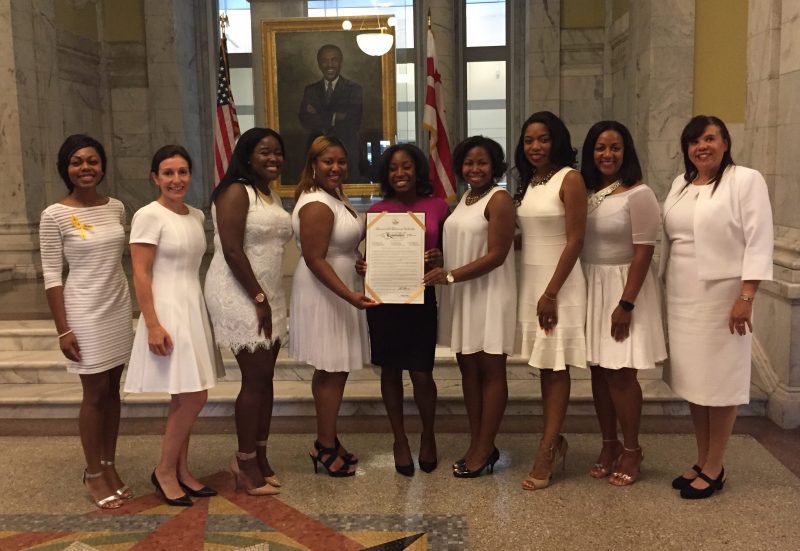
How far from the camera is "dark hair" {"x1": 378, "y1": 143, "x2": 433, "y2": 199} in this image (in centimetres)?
404

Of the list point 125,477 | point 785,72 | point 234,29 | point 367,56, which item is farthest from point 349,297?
point 234,29

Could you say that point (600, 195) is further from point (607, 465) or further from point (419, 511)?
point (419, 511)

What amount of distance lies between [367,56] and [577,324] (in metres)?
8.85

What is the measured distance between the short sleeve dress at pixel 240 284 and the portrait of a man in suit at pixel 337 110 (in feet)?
26.1

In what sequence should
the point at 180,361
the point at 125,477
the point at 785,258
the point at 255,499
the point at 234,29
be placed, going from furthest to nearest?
the point at 234,29
the point at 785,258
the point at 125,477
the point at 255,499
the point at 180,361

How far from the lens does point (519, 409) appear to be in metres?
5.61

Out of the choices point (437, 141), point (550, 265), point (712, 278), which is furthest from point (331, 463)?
point (437, 141)

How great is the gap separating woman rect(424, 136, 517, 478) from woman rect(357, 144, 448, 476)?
118 millimetres

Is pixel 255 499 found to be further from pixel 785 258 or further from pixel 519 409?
pixel 785 258

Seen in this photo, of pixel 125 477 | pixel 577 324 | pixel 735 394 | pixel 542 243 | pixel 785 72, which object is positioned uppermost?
pixel 785 72

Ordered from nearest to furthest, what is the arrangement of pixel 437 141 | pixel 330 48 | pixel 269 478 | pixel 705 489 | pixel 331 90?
1. pixel 705 489
2. pixel 269 478
3. pixel 437 141
4. pixel 330 48
5. pixel 331 90

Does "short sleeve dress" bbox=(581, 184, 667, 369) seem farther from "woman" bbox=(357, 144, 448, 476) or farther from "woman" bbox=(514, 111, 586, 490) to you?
"woman" bbox=(357, 144, 448, 476)

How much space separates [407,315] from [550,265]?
0.85 metres

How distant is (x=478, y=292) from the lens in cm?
416
